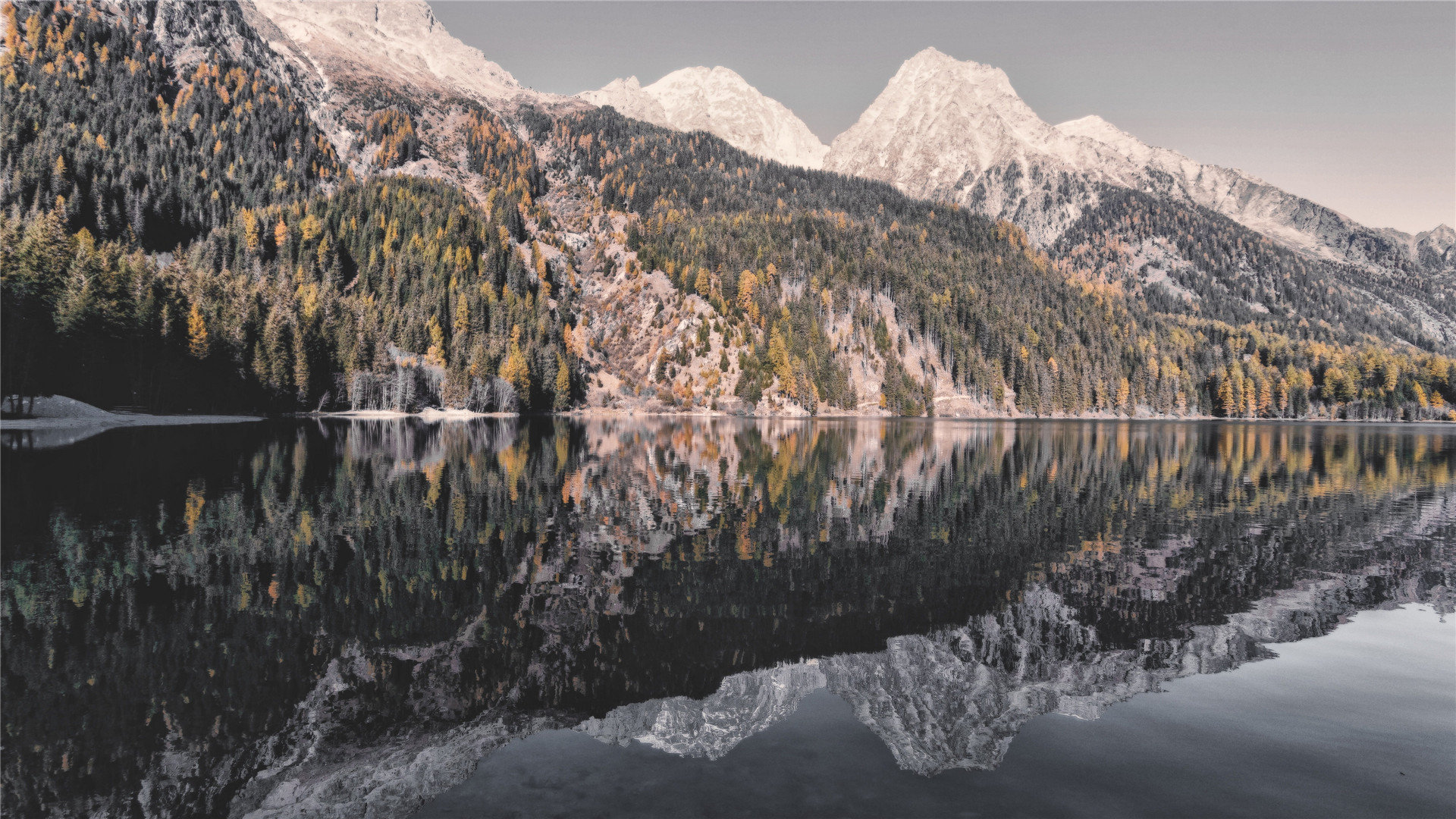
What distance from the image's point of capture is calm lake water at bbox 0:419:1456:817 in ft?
34.6

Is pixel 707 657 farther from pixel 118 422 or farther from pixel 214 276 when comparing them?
pixel 214 276

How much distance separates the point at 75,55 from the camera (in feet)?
623

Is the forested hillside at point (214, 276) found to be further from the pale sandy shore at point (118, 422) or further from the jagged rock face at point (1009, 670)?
the jagged rock face at point (1009, 670)

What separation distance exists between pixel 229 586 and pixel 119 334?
85090 millimetres

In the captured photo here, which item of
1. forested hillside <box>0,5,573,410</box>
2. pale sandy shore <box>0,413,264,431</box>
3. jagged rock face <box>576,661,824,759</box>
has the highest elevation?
forested hillside <box>0,5,573,410</box>

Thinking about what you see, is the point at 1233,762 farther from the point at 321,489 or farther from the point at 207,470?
the point at 207,470

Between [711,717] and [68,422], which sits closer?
[711,717]

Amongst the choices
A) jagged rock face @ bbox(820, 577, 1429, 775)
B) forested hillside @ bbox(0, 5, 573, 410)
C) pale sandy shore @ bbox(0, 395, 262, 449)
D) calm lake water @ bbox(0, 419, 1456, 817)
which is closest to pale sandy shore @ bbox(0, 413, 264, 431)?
pale sandy shore @ bbox(0, 395, 262, 449)

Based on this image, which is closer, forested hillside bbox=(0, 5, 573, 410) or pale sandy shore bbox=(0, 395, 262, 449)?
pale sandy shore bbox=(0, 395, 262, 449)

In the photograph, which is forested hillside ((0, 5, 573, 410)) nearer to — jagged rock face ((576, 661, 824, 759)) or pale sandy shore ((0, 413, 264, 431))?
pale sandy shore ((0, 413, 264, 431))

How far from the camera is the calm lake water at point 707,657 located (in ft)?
34.6

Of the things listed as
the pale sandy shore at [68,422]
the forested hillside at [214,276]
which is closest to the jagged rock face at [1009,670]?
the pale sandy shore at [68,422]

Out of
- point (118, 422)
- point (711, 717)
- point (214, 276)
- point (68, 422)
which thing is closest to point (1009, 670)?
point (711, 717)

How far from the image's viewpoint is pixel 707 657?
613 inches
